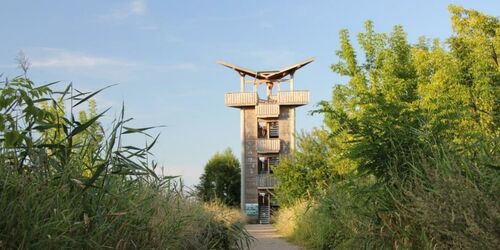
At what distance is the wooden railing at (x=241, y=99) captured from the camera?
148 feet

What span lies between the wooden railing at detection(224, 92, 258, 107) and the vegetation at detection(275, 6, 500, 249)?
25773mm

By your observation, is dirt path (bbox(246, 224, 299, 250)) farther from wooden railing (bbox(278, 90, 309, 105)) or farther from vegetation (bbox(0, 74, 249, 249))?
wooden railing (bbox(278, 90, 309, 105))

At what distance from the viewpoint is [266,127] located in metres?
47.0

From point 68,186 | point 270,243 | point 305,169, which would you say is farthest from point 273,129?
point 68,186

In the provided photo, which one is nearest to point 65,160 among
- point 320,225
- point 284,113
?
point 320,225

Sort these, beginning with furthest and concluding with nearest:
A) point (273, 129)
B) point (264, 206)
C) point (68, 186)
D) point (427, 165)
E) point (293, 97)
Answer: point (273, 129)
point (293, 97)
point (264, 206)
point (427, 165)
point (68, 186)

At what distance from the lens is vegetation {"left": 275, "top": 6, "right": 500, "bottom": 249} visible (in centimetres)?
578

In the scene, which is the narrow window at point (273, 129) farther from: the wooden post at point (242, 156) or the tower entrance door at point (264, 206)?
the tower entrance door at point (264, 206)

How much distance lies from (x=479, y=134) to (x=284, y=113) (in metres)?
38.3

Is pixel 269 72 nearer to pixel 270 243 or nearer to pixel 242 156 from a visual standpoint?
pixel 242 156

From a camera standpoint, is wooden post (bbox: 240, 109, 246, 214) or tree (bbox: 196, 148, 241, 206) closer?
wooden post (bbox: 240, 109, 246, 214)

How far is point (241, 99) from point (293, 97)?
13.6 feet

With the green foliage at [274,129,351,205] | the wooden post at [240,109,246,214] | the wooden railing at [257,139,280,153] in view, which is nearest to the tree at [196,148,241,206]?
the wooden post at [240,109,246,214]

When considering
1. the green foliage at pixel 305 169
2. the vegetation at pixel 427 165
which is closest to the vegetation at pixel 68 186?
the vegetation at pixel 427 165
